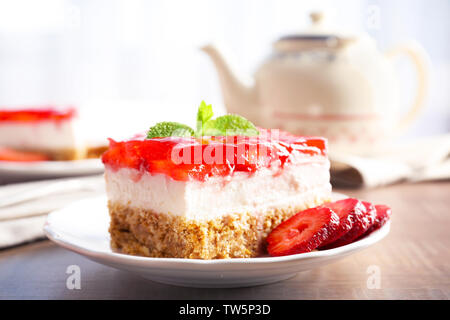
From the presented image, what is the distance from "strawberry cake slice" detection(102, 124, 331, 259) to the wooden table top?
4.4 inches

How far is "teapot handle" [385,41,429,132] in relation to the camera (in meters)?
2.51

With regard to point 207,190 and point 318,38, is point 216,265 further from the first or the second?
point 318,38

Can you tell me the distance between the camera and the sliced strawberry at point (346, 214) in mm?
1159

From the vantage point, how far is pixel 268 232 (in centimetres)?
130

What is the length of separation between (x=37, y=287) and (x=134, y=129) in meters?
1.66

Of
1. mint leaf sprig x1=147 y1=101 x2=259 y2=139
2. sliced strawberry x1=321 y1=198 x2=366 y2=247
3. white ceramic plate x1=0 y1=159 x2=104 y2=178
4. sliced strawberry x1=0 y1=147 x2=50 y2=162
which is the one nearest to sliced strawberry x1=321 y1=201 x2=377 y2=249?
sliced strawberry x1=321 y1=198 x2=366 y2=247

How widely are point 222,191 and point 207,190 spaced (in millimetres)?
40

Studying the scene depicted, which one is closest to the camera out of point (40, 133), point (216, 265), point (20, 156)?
point (216, 265)

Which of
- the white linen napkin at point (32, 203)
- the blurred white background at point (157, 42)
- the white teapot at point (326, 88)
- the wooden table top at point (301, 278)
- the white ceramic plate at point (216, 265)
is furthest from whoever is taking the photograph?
the blurred white background at point (157, 42)

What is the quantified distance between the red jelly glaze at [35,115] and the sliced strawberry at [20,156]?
145mm

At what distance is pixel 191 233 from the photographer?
3.83ft

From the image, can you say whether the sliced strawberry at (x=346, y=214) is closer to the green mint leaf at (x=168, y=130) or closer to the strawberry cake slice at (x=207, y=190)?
the strawberry cake slice at (x=207, y=190)

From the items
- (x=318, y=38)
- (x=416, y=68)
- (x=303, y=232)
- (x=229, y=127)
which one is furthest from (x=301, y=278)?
(x=416, y=68)

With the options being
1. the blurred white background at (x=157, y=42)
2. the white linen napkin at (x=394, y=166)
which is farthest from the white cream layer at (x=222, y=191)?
the blurred white background at (x=157, y=42)
